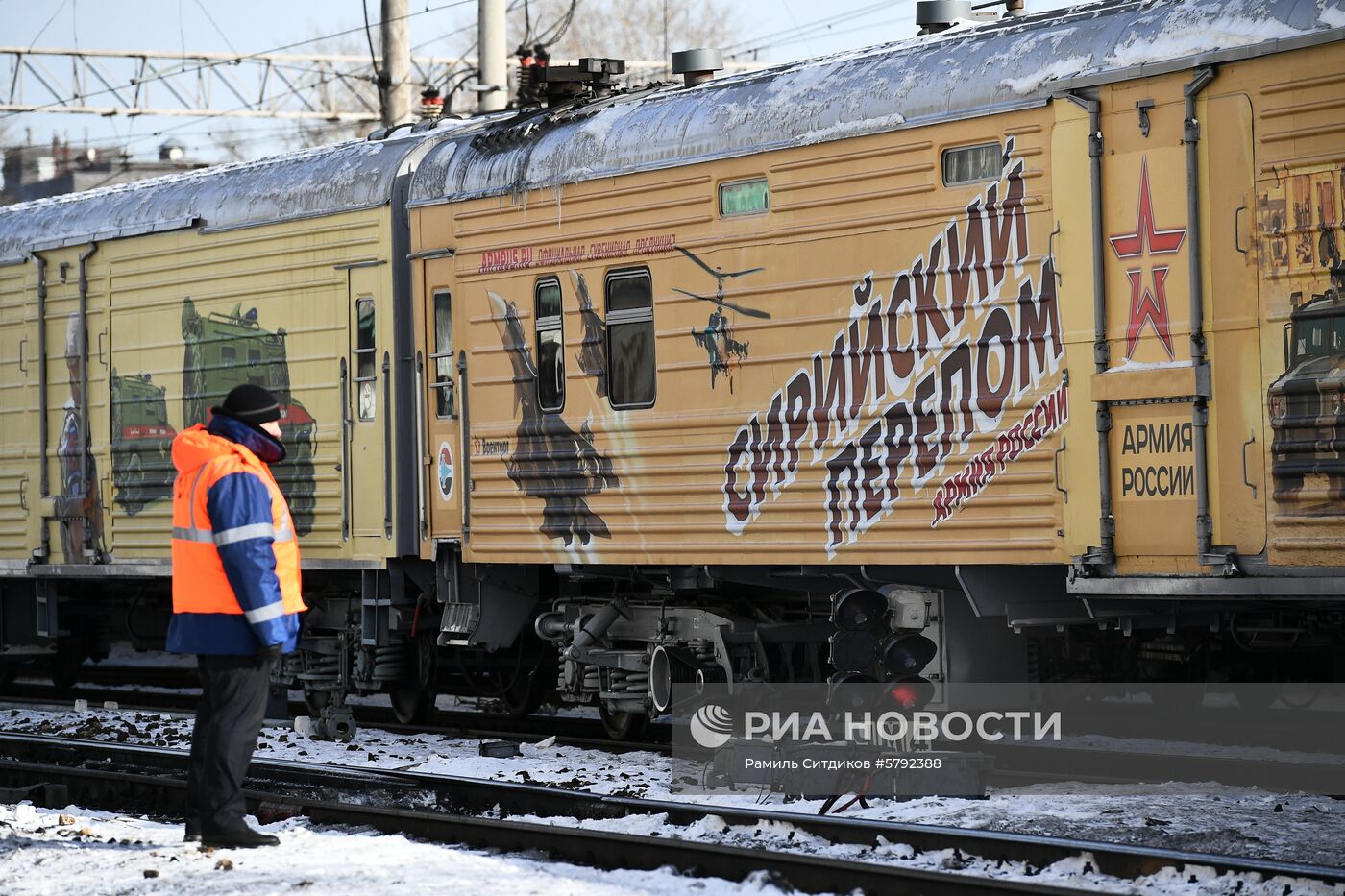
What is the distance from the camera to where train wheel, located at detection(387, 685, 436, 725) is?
43.7 feet

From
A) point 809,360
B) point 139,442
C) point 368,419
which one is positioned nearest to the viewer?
point 809,360

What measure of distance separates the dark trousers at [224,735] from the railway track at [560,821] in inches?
40.8

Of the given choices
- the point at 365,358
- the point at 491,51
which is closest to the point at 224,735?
the point at 365,358

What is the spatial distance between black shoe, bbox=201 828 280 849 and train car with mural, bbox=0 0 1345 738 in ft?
10.4

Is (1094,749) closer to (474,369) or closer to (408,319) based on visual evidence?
(474,369)

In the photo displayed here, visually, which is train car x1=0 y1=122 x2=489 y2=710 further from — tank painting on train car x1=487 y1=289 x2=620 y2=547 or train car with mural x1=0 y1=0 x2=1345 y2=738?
tank painting on train car x1=487 y1=289 x2=620 y2=547

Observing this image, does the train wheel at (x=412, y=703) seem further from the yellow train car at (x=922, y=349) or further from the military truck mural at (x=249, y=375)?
the yellow train car at (x=922, y=349)

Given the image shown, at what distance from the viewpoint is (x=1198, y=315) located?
7.92 m

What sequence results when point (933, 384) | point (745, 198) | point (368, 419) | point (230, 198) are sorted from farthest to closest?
1. point (230, 198)
2. point (368, 419)
3. point (745, 198)
4. point (933, 384)

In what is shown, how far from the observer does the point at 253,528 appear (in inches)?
289

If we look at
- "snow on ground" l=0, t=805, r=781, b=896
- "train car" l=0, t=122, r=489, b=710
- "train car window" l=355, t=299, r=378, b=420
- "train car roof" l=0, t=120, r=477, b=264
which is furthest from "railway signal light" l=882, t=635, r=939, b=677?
"train car roof" l=0, t=120, r=477, b=264

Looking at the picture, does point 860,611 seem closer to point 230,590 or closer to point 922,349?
point 922,349

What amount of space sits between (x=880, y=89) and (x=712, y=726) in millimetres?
3712

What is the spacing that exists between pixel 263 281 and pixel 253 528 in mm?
6272
